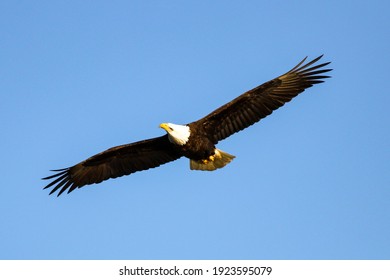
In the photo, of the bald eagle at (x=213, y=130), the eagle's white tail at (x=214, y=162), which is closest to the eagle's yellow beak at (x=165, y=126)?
the bald eagle at (x=213, y=130)

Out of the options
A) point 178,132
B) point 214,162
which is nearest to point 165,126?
point 178,132

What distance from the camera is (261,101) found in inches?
477

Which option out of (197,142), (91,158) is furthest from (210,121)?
(91,158)

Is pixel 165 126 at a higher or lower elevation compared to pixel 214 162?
higher

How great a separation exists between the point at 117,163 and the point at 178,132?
1.61 metres

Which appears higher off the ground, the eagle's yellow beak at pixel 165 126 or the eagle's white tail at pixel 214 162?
the eagle's yellow beak at pixel 165 126

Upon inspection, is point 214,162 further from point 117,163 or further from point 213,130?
point 117,163

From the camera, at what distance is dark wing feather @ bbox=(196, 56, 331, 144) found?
1204cm

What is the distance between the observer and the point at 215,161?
1230cm

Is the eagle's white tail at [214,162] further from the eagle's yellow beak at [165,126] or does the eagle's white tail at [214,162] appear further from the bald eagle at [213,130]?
the eagle's yellow beak at [165,126]

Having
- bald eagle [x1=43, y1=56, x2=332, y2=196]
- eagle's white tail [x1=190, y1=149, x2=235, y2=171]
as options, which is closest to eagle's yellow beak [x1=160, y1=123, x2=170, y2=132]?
bald eagle [x1=43, y1=56, x2=332, y2=196]

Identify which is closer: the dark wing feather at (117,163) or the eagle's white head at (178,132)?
the eagle's white head at (178,132)

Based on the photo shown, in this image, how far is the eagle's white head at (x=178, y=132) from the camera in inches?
459
